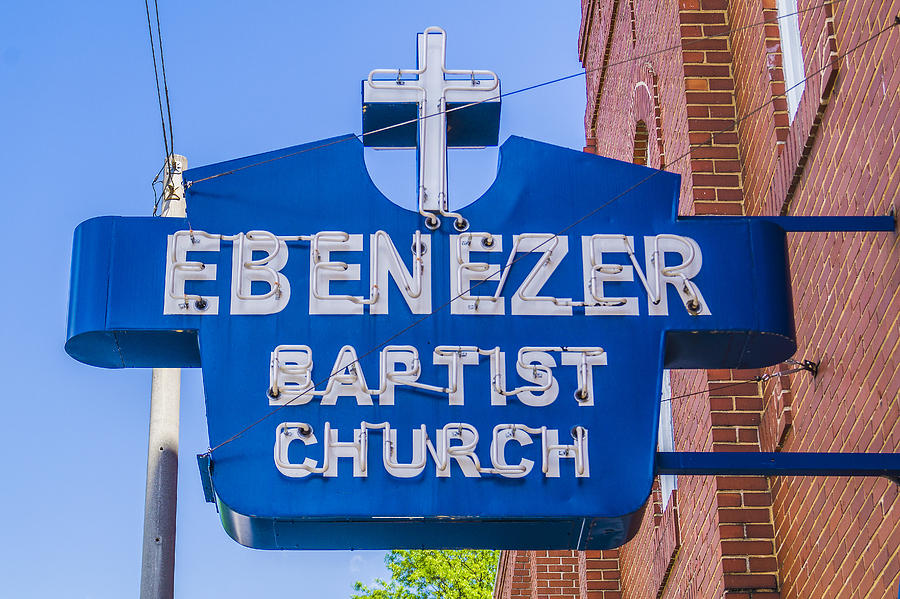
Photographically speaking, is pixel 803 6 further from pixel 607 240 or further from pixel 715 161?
pixel 607 240

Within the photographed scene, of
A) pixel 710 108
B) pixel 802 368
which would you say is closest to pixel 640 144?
pixel 710 108

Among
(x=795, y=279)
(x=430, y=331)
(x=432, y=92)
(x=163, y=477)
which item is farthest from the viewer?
(x=163, y=477)

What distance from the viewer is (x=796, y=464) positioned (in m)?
5.42

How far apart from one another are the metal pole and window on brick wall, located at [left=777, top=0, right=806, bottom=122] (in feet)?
11.4

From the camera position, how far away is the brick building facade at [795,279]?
233 inches

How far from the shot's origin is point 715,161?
27.5 feet

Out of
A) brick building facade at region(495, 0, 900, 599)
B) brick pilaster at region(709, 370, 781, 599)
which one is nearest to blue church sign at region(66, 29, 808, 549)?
brick building facade at region(495, 0, 900, 599)

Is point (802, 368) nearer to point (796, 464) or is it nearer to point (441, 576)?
point (796, 464)

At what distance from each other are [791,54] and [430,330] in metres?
3.03

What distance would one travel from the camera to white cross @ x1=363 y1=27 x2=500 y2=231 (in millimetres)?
6398

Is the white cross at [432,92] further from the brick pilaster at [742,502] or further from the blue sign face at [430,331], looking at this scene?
the brick pilaster at [742,502]

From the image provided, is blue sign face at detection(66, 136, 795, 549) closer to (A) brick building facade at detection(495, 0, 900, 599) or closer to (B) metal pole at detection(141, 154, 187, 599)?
(A) brick building facade at detection(495, 0, 900, 599)

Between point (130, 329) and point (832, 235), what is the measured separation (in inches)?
135

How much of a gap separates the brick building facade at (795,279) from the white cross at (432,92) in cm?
107
